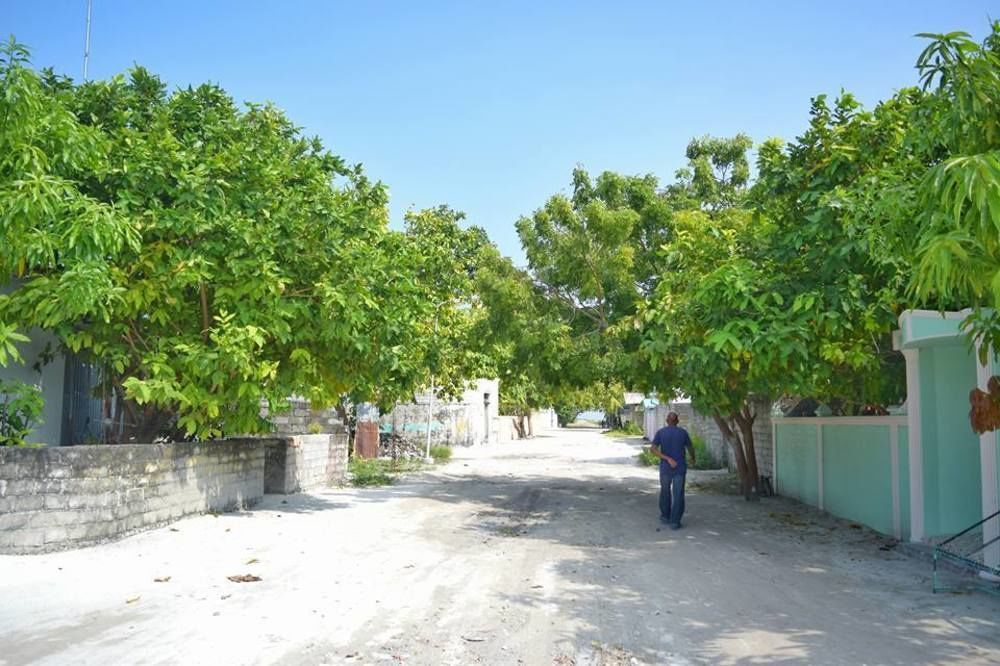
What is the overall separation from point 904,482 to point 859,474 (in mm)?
1682

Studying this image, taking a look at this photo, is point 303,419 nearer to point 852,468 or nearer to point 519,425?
point 852,468

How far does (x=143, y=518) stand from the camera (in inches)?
400

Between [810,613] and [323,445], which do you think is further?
[323,445]

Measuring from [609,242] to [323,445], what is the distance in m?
8.01

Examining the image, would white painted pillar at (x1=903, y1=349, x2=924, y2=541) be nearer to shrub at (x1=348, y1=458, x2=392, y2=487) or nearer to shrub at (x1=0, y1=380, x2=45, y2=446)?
shrub at (x1=0, y1=380, x2=45, y2=446)

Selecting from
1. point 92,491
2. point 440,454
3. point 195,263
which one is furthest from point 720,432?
point 92,491

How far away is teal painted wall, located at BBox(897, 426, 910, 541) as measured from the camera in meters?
10.5

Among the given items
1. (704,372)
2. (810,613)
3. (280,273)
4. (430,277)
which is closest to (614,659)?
(810,613)

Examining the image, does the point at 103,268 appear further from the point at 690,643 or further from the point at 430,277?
the point at 430,277

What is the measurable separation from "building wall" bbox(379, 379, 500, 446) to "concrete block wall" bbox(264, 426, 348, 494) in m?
11.0

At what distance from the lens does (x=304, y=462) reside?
16891 mm

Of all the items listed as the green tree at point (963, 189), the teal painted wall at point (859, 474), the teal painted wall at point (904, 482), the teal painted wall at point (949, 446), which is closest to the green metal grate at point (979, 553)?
the teal painted wall at point (949, 446)

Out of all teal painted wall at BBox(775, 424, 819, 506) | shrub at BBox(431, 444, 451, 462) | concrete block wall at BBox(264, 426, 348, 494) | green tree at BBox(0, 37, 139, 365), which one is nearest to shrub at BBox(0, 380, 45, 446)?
green tree at BBox(0, 37, 139, 365)

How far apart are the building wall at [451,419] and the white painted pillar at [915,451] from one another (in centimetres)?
2124
